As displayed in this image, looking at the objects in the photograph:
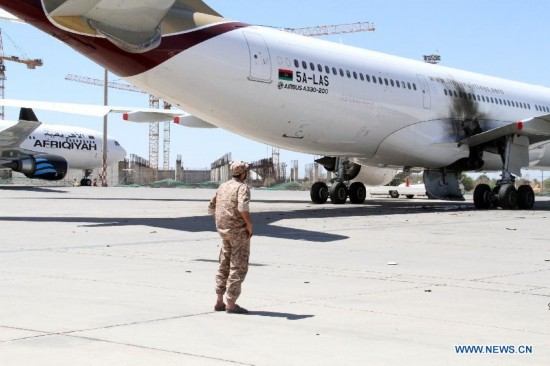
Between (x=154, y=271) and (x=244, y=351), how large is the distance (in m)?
4.19

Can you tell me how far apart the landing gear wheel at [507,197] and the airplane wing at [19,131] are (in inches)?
1057

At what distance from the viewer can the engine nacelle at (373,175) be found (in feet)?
92.9

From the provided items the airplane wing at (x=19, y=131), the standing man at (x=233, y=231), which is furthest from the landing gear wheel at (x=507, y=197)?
the airplane wing at (x=19, y=131)

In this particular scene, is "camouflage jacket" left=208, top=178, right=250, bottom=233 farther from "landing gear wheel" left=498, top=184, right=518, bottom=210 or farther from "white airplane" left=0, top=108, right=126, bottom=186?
"white airplane" left=0, top=108, right=126, bottom=186

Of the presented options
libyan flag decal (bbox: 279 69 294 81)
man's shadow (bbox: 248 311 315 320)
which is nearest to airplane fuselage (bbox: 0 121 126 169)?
libyan flag decal (bbox: 279 69 294 81)

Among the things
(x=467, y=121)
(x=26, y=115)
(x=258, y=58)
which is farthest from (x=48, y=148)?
(x=258, y=58)

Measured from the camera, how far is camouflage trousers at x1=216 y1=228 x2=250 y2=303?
7164 mm

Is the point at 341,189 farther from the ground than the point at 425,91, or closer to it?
closer to it

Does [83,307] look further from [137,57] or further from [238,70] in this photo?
[238,70]

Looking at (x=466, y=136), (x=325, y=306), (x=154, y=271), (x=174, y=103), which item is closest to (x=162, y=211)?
(x=174, y=103)

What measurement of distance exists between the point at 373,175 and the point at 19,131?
78.4 ft

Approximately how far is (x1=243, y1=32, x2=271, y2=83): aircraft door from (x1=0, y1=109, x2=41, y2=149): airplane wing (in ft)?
88.4

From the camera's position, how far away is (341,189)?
26.3m

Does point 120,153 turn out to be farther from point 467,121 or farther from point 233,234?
point 233,234
